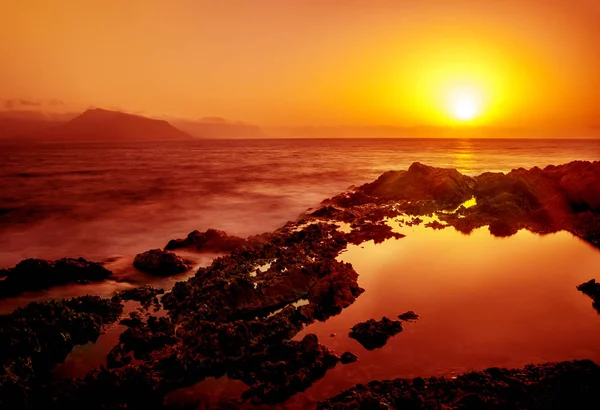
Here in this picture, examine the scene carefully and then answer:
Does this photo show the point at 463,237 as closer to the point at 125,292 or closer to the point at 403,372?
the point at 403,372

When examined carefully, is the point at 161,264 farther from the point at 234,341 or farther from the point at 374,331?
the point at 374,331

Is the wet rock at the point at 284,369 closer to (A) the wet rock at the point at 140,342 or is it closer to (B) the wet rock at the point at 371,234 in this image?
(A) the wet rock at the point at 140,342

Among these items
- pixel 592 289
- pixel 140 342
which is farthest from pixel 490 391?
pixel 140 342

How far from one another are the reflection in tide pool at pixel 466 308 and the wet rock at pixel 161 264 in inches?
178

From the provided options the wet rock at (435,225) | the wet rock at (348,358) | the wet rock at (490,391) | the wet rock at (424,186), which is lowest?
the wet rock at (348,358)

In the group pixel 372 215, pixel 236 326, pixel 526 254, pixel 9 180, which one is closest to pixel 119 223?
pixel 372 215

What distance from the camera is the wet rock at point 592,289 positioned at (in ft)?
27.1

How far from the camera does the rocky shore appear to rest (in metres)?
5.36

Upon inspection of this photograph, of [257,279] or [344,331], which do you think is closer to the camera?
[344,331]

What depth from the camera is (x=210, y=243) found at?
13.0 metres

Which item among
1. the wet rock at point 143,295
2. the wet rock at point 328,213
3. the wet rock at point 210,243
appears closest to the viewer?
the wet rock at point 143,295

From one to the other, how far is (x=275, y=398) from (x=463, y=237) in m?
9.80

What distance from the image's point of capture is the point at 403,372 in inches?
233

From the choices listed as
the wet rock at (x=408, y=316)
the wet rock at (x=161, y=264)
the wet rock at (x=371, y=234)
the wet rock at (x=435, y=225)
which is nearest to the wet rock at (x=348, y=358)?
the wet rock at (x=408, y=316)
